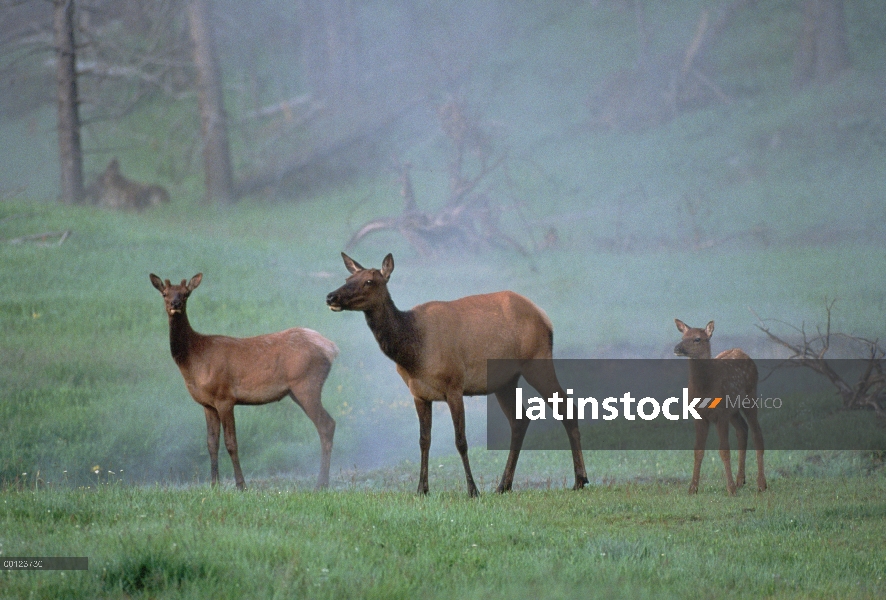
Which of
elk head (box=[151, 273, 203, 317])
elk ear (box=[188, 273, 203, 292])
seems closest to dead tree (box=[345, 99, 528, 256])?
elk ear (box=[188, 273, 203, 292])

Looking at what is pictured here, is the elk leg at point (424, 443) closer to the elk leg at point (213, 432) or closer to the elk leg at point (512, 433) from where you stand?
the elk leg at point (512, 433)

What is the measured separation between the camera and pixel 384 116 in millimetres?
28797

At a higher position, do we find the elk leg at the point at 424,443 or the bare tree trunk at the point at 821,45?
the bare tree trunk at the point at 821,45

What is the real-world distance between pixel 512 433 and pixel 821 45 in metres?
19.7

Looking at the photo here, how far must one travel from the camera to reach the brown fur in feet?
77.0

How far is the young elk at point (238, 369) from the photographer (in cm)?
1023

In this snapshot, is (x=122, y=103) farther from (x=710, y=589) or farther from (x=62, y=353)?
(x=710, y=589)

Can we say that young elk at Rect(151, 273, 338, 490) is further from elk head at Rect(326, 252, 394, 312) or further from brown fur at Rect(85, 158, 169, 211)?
brown fur at Rect(85, 158, 169, 211)

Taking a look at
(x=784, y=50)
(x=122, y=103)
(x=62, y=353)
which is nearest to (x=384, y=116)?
(x=122, y=103)

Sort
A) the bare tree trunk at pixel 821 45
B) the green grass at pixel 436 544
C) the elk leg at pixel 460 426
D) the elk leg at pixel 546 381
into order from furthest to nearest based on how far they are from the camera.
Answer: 1. the bare tree trunk at pixel 821 45
2. the elk leg at pixel 546 381
3. the elk leg at pixel 460 426
4. the green grass at pixel 436 544

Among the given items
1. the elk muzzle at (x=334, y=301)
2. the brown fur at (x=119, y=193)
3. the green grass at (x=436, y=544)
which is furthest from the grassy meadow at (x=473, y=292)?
the elk muzzle at (x=334, y=301)

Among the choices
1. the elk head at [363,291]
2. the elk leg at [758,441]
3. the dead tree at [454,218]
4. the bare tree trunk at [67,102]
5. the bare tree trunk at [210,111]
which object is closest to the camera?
the elk head at [363,291]

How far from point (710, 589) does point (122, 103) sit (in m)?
25.9

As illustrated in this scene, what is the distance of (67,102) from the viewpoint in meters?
22.1
